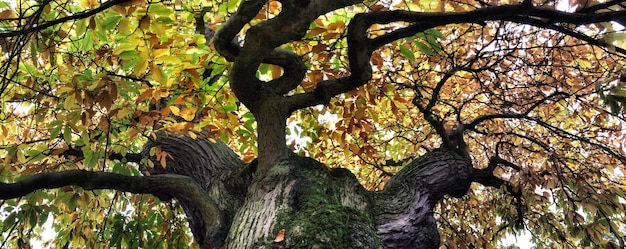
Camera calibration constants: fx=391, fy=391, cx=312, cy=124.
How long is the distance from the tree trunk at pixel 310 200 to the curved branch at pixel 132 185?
9cm

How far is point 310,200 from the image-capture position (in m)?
2.40

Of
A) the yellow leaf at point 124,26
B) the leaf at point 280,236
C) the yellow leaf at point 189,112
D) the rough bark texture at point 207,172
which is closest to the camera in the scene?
the yellow leaf at point 124,26

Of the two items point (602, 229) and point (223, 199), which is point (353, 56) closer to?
point (223, 199)

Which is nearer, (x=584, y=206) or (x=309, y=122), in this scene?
(x=584, y=206)

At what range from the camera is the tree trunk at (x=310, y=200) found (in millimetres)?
2094

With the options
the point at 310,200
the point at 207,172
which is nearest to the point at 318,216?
the point at 310,200

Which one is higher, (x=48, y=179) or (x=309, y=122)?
(x=309, y=122)

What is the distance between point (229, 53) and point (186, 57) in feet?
2.39

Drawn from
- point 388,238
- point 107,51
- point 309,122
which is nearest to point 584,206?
point 388,238

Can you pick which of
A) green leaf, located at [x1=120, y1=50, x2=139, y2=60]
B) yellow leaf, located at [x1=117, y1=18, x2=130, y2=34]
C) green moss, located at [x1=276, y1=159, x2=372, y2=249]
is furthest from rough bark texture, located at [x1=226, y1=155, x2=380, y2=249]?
yellow leaf, located at [x1=117, y1=18, x2=130, y2=34]

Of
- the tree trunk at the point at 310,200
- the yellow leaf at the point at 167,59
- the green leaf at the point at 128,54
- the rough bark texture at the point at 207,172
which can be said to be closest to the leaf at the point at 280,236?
the tree trunk at the point at 310,200

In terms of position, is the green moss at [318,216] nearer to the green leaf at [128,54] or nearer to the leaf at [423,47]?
the leaf at [423,47]

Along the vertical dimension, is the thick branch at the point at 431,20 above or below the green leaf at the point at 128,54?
above

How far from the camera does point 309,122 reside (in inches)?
168
